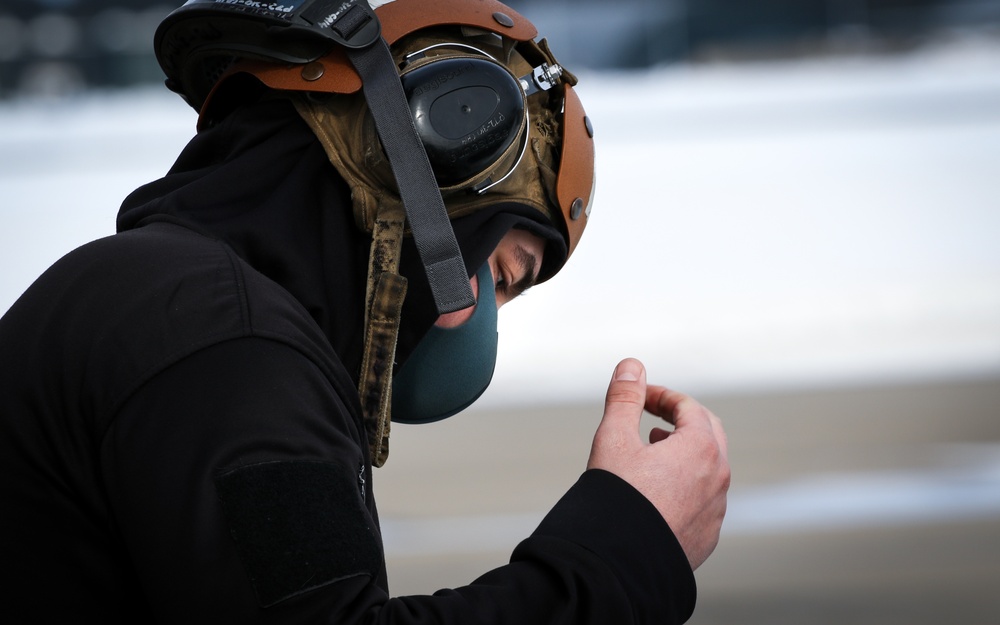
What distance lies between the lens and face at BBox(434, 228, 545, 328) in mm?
1265

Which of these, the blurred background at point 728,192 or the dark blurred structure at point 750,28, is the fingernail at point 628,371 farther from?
the dark blurred structure at point 750,28

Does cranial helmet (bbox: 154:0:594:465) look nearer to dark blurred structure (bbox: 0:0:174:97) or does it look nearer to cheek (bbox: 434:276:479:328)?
cheek (bbox: 434:276:479:328)

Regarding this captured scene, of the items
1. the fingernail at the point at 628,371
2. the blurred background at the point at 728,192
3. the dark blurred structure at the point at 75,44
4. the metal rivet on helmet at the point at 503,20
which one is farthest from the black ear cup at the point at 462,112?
the dark blurred structure at the point at 75,44

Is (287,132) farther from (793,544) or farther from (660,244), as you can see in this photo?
(660,244)

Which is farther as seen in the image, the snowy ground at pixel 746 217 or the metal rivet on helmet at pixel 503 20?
the snowy ground at pixel 746 217

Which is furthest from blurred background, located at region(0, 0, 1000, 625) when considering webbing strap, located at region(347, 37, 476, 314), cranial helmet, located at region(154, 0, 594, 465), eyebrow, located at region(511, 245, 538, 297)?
webbing strap, located at region(347, 37, 476, 314)

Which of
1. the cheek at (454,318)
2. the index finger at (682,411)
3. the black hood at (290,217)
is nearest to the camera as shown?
the black hood at (290,217)

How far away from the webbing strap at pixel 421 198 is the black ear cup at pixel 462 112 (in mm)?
43

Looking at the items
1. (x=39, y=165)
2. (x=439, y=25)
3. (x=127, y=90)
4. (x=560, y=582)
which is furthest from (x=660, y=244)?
(x=560, y=582)

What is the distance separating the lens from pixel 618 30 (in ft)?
15.3

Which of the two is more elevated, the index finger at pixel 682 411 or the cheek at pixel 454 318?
the cheek at pixel 454 318

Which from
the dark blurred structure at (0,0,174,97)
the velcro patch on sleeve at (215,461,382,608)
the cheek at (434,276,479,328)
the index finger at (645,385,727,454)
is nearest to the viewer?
the velcro patch on sleeve at (215,461,382,608)

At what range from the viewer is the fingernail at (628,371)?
114 centimetres

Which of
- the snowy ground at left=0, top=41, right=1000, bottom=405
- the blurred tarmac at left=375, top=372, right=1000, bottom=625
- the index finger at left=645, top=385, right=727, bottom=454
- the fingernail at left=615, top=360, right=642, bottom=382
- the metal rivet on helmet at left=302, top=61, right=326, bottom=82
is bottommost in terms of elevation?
the blurred tarmac at left=375, top=372, right=1000, bottom=625
